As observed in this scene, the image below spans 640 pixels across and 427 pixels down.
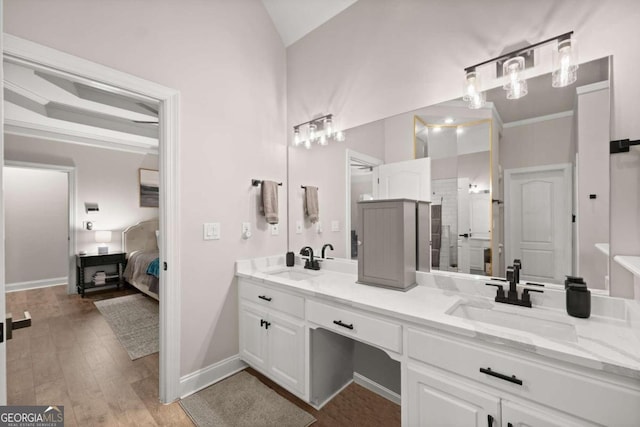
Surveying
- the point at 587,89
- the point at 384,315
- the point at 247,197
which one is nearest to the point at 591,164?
the point at 587,89

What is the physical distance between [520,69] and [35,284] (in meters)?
7.34

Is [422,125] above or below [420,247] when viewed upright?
above

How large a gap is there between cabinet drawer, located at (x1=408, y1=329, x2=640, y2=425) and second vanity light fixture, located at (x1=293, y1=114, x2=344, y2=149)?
1.75 meters

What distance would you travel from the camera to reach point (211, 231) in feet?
7.02

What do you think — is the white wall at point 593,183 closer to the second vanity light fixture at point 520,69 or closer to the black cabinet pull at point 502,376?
the second vanity light fixture at point 520,69

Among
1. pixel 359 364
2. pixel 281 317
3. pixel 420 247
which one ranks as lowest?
pixel 359 364

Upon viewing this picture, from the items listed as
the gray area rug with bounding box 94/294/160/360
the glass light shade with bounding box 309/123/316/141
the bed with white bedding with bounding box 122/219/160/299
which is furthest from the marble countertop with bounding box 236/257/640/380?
the bed with white bedding with bounding box 122/219/160/299

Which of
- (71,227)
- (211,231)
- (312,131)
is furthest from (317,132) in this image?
(71,227)

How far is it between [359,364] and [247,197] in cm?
163

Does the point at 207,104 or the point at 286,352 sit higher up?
the point at 207,104

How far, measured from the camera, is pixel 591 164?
1312 mm

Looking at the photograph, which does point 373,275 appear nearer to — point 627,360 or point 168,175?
point 627,360

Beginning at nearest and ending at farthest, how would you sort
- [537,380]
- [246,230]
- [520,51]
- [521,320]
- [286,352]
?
[537,380] → [521,320] → [520,51] → [286,352] → [246,230]

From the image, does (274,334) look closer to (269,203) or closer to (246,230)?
(246,230)
